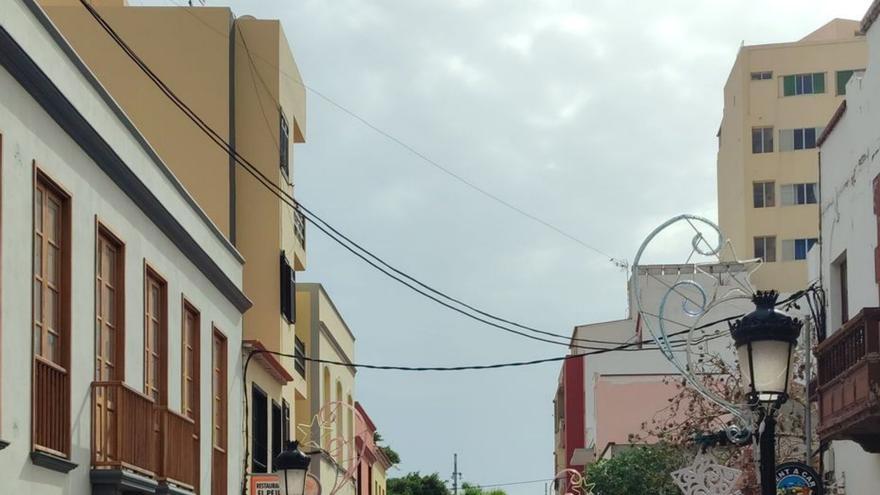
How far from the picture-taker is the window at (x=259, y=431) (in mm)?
27125

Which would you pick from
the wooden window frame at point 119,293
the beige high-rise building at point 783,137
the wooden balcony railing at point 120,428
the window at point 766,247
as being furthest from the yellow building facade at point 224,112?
the window at point 766,247

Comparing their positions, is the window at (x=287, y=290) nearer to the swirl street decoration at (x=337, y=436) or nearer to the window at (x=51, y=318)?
the swirl street decoration at (x=337, y=436)

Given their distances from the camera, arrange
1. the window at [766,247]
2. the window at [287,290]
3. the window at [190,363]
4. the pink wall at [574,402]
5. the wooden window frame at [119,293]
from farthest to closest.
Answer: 1. the pink wall at [574,402]
2. the window at [766,247]
3. the window at [287,290]
4. the window at [190,363]
5. the wooden window frame at [119,293]

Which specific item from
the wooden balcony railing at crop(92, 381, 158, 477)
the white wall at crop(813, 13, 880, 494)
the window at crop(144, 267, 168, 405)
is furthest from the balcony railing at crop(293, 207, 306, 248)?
the wooden balcony railing at crop(92, 381, 158, 477)

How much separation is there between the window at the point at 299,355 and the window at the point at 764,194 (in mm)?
34095

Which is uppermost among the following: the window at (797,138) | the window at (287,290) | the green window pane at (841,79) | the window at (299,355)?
the green window pane at (841,79)

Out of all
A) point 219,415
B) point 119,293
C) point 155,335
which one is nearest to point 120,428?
point 119,293

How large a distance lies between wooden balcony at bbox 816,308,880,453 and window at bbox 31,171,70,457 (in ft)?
26.8

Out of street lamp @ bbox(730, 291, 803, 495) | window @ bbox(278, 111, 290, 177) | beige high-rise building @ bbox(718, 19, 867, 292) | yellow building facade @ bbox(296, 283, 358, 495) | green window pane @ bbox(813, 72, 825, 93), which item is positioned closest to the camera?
street lamp @ bbox(730, 291, 803, 495)

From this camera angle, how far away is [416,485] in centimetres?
8588

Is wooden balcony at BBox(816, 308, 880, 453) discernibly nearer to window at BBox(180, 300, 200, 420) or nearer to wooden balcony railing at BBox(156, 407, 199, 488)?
wooden balcony railing at BBox(156, 407, 199, 488)

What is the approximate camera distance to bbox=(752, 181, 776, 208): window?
213ft

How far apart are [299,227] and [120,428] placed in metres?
17.0

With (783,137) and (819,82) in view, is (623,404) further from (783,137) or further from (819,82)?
(819,82)
